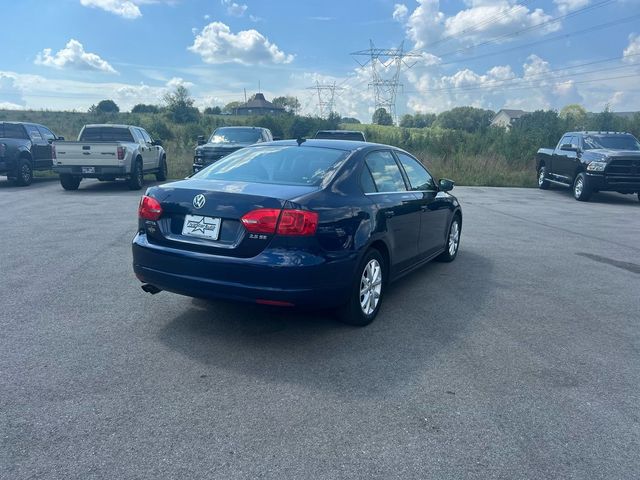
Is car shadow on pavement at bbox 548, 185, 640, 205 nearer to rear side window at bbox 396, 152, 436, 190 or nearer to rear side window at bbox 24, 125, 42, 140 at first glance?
rear side window at bbox 396, 152, 436, 190

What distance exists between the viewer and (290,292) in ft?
13.5

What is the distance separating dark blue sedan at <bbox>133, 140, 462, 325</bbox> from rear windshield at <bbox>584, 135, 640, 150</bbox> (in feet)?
45.8

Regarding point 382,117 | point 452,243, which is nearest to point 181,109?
point 382,117

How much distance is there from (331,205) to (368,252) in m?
0.66

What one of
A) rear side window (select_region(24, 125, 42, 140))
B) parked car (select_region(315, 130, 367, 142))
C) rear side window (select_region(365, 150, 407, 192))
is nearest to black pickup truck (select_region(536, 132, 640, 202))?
parked car (select_region(315, 130, 367, 142))

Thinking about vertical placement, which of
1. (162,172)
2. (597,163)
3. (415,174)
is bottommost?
(162,172)

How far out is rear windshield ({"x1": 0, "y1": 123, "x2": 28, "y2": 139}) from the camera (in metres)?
16.9

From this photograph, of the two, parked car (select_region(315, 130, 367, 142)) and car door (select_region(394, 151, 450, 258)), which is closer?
car door (select_region(394, 151, 450, 258))

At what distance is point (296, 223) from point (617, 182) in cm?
1477

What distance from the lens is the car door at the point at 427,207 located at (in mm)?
6148

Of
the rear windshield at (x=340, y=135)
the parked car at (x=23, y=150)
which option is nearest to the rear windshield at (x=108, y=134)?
the parked car at (x=23, y=150)

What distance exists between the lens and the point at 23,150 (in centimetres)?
1606

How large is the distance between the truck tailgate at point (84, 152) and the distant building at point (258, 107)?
270 feet

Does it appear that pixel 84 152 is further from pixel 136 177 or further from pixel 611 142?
pixel 611 142
